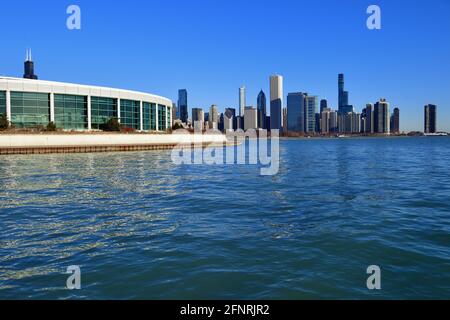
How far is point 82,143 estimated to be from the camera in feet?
242

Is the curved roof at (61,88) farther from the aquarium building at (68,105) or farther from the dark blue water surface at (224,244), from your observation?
the dark blue water surface at (224,244)

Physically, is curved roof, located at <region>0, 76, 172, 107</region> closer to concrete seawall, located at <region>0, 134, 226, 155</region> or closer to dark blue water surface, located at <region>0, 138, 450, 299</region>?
concrete seawall, located at <region>0, 134, 226, 155</region>

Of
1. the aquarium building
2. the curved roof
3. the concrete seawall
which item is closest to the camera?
the concrete seawall

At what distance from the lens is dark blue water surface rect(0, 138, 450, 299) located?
8547 mm

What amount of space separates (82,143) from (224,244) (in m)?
68.3

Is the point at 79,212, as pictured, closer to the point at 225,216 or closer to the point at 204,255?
the point at 225,216

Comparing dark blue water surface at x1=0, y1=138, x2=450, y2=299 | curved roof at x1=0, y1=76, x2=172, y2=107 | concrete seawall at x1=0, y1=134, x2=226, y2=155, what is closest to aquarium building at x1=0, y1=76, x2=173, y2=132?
curved roof at x1=0, y1=76, x2=172, y2=107

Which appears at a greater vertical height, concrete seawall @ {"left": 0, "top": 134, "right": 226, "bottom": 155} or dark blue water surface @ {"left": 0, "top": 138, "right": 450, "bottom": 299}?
concrete seawall @ {"left": 0, "top": 134, "right": 226, "bottom": 155}

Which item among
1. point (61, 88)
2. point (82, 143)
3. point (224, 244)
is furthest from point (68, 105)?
point (224, 244)

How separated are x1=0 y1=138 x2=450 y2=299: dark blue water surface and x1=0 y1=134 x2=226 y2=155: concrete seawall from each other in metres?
46.8

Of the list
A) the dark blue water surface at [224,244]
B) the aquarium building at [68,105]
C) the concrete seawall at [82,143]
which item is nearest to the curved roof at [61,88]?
the aquarium building at [68,105]

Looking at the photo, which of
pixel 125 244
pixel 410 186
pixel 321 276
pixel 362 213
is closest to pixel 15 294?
pixel 125 244

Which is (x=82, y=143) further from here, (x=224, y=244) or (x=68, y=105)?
(x=224, y=244)

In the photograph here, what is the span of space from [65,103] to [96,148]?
816 inches
